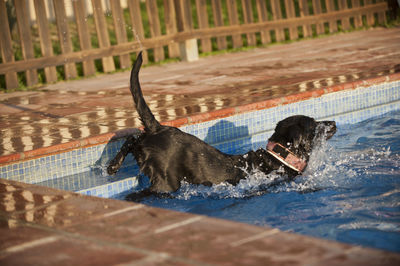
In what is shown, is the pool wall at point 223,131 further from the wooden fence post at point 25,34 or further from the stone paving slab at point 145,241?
the wooden fence post at point 25,34

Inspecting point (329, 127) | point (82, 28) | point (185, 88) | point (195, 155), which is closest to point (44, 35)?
point (82, 28)

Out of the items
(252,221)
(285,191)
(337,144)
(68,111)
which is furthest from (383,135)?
(68,111)

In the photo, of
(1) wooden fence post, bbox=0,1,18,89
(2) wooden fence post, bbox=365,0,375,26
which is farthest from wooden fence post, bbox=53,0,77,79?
(2) wooden fence post, bbox=365,0,375,26

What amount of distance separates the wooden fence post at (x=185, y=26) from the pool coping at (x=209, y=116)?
4552 mm

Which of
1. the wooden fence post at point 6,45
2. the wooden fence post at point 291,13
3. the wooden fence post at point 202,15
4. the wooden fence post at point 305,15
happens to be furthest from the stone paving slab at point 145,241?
the wooden fence post at point 305,15

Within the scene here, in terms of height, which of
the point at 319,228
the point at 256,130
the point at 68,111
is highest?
the point at 68,111

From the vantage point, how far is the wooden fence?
8.75 meters

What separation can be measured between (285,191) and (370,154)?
4.11 ft

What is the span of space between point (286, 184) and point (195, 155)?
0.92 metres

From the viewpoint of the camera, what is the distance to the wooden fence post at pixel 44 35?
8.91m

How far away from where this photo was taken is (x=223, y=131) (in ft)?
18.0

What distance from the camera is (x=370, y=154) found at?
525 cm

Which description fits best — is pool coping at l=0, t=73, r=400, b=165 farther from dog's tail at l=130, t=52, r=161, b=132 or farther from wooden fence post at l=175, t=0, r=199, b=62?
wooden fence post at l=175, t=0, r=199, b=62

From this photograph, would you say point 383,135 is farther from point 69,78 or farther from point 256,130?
point 69,78
